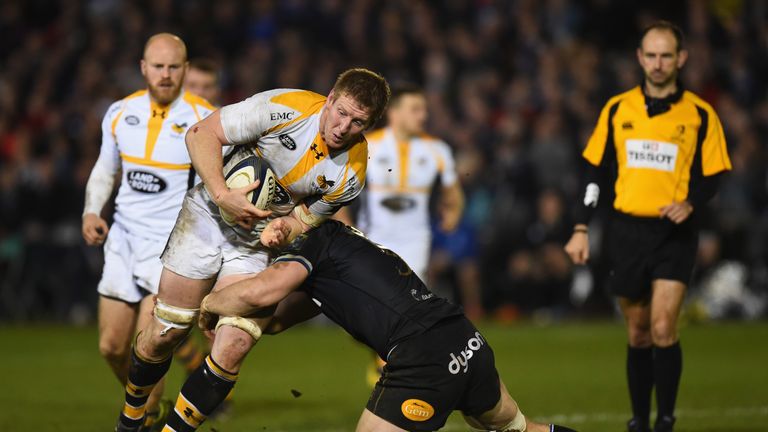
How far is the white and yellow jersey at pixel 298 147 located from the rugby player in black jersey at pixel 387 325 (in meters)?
0.28

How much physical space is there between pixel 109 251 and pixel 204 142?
1.78 meters

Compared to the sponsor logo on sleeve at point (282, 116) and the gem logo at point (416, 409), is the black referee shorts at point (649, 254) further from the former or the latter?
the sponsor logo on sleeve at point (282, 116)

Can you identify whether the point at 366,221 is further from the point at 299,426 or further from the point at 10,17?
the point at 10,17

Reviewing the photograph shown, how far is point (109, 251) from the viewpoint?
285 inches

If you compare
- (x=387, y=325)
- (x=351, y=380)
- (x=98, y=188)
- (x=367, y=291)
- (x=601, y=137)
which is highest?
(x=601, y=137)

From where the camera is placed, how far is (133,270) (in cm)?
709

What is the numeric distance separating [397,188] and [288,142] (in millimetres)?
4243

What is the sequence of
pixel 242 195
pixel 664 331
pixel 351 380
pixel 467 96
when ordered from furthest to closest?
pixel 467 96, pixel 351 380, pixel 664 331, pixel 242 195

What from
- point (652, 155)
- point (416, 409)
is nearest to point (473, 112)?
point (652, 155)

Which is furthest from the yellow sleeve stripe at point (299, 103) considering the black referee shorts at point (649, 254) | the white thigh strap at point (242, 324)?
the black referee shorts at point (649, 254)

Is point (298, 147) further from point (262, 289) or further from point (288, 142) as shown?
point (262, 289)

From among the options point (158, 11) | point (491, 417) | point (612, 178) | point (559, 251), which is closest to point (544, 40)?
point (559, 251)

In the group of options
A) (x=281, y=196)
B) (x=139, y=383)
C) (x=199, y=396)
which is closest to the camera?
(x=199, y=396)

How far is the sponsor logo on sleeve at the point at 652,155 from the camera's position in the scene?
733 centimetres
